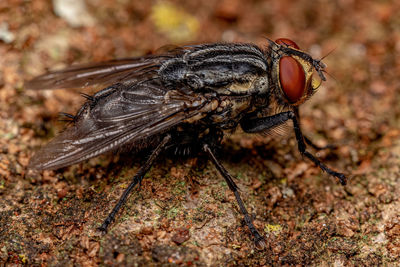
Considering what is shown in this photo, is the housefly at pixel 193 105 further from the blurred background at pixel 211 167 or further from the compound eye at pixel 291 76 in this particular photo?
the blurred background at pixel 211 167

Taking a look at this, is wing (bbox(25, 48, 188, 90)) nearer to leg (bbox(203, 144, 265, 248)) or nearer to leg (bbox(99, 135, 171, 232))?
leg (bbox(99, 135, 171, 232))

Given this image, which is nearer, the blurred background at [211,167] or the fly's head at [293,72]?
the blurred background at [211,167]

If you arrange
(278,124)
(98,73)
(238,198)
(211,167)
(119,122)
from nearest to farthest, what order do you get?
(119,122), (238,198), (278,124), (211,167), (98,73)

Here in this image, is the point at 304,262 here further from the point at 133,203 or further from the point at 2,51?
the point at 2,51

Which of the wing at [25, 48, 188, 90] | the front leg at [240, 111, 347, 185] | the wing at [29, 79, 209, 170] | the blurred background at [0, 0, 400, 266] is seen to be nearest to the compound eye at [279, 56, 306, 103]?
the front leg at [240, 111, 347, 185]

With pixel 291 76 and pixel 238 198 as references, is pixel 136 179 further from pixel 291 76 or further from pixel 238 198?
pixel 291 76

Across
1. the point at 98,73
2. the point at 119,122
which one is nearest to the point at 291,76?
the point at 119,122

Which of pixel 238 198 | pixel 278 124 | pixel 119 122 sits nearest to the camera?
pixel 119 122

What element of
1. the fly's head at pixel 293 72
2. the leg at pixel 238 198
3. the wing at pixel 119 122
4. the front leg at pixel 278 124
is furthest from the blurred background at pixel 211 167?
the fly's head at pixel 293 72

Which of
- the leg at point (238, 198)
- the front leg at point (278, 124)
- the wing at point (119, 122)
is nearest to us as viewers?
the wing at point (119, 122)
